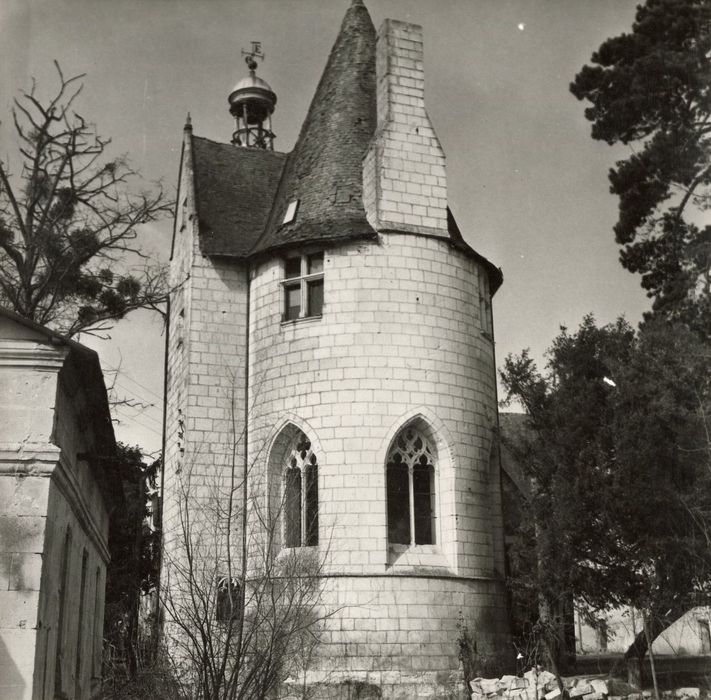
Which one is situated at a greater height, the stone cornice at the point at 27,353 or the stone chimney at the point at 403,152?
the stone chimney at the point at 403,152

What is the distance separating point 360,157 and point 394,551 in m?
9.12

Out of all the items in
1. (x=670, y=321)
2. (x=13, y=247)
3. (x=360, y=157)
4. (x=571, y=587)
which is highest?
(x=360, y=157)

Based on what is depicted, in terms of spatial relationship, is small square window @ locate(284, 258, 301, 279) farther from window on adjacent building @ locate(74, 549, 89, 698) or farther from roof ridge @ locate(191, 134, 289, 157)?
window on adjacent building @ locate(74, 549, 89, 698)

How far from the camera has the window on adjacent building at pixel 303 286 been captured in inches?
827

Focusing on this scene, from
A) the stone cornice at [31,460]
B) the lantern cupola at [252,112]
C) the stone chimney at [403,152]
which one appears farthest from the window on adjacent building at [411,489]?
the lantern cupola at [252,112]

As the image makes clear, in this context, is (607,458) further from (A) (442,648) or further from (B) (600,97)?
(B) (600,97)

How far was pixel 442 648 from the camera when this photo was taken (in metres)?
18.7

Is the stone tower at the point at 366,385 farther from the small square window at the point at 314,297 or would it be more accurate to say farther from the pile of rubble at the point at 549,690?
the pile of rubble at the point at 549,690

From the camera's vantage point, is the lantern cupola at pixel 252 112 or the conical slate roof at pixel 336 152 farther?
the lantern cupola at pixel 252 112

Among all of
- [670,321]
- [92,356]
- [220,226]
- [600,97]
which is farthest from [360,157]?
[92,356]

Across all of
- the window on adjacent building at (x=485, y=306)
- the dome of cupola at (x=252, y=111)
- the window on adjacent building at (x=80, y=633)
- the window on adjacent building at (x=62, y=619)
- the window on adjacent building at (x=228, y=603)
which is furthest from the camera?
the dome of cupola at (x=252, y=111)

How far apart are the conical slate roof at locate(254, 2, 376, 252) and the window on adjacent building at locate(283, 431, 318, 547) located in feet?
15.1

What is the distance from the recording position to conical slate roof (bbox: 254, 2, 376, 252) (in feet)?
69.9

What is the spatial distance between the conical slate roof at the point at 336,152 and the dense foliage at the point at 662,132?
5440 millimetres
